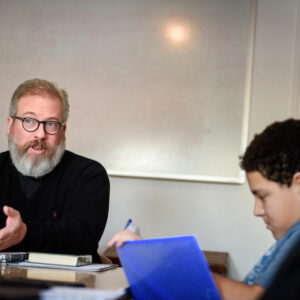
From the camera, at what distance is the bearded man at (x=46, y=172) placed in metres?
2.44

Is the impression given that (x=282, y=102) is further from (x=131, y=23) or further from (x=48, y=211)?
(x=48, y=211)

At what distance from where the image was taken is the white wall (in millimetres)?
3828

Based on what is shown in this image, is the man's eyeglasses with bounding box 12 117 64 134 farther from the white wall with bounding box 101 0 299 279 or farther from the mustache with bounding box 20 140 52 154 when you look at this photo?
the white wall with bounding box 101 0 299 279

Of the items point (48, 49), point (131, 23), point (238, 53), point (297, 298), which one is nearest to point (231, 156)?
point (238, 53)

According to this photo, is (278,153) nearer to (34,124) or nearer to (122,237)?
(122,237)

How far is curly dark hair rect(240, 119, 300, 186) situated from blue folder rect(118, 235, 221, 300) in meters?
0.35

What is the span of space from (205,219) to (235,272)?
1.37 feet

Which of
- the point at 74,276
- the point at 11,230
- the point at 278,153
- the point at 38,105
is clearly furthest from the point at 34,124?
the point at 278,153

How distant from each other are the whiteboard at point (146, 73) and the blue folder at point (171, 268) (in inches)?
Answer: 101

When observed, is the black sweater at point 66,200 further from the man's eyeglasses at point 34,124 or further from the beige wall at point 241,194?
the beige wall at point 241,194

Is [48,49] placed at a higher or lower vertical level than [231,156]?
higher

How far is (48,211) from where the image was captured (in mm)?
2459

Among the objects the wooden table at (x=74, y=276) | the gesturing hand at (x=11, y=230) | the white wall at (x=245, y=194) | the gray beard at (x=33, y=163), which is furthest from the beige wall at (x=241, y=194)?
the wooden table at (x=74, y=276)

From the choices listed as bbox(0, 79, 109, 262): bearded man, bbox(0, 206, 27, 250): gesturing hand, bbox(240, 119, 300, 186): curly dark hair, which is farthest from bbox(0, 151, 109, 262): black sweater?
bbox(240, 119, 300, 186): curly dark hair
